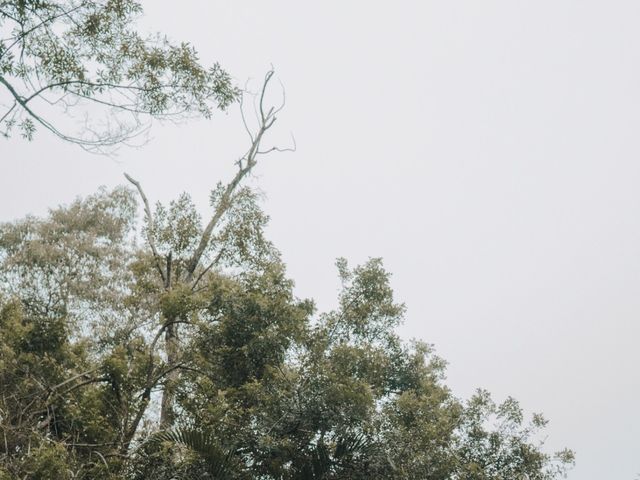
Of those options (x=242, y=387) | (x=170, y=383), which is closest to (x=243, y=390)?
(x=242, y=387)

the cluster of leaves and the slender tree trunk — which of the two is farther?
the slender tree trunk

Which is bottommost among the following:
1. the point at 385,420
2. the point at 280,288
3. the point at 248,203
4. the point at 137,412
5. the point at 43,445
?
the point at 43,445

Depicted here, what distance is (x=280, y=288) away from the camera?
8.95 meters

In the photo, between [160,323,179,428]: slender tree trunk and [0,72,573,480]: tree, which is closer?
[0,72,573,480]: tree

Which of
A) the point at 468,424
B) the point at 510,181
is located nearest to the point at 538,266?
the point at 510,181

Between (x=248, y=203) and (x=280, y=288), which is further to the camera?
(x=248, y=203)

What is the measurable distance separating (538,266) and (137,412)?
41582mm

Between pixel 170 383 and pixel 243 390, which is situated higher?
pixel 170 383

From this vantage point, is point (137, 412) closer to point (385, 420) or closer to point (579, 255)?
→ point (385, 420)

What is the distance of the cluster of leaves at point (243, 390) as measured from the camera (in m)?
7.34

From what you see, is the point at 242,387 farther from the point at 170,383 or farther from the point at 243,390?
the point at 170,383

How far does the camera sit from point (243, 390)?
8180mm

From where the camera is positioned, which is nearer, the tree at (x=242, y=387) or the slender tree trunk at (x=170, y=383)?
the tree at (x=242, y=387)

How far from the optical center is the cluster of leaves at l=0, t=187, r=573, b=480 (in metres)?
7.34
